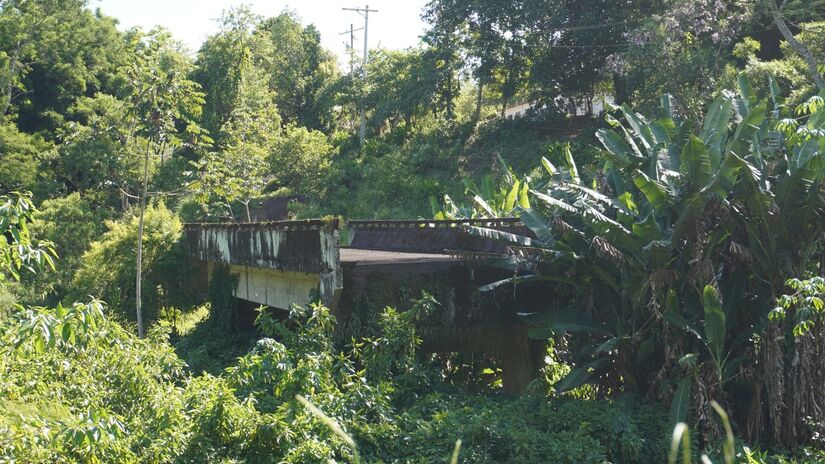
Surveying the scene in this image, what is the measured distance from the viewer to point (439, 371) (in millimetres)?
11648

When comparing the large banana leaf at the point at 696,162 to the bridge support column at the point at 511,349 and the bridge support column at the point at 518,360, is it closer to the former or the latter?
the bridge support column at the point at 511,349

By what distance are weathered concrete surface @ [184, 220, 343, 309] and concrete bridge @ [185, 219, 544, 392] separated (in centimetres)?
2

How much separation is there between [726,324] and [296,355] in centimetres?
514

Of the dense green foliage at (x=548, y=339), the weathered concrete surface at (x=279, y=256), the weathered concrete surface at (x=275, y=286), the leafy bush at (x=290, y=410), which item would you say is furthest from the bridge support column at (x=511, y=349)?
the weathered concrete surface at (x=275, y=286)

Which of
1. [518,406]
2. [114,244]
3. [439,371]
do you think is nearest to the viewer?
[518,406]

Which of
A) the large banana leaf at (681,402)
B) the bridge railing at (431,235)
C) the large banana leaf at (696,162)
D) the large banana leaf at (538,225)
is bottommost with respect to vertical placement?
the large banana leaf at (681,402)

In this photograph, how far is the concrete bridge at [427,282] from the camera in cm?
1210

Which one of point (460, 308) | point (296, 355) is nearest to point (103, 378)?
point (296, 355)

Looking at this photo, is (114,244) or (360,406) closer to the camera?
(360,406)

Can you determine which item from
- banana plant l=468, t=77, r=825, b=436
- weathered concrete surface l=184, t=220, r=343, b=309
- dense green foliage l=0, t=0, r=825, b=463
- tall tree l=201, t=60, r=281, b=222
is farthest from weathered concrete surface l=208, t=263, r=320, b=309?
banana plant l=468, t=77, r=825, b=436

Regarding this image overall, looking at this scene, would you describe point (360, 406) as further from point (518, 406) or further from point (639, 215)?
point (639, 215)

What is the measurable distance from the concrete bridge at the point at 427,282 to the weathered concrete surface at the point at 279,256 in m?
0.02

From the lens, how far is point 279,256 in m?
14.0

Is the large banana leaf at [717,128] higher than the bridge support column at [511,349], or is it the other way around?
the large banana leaf at [717,128]
